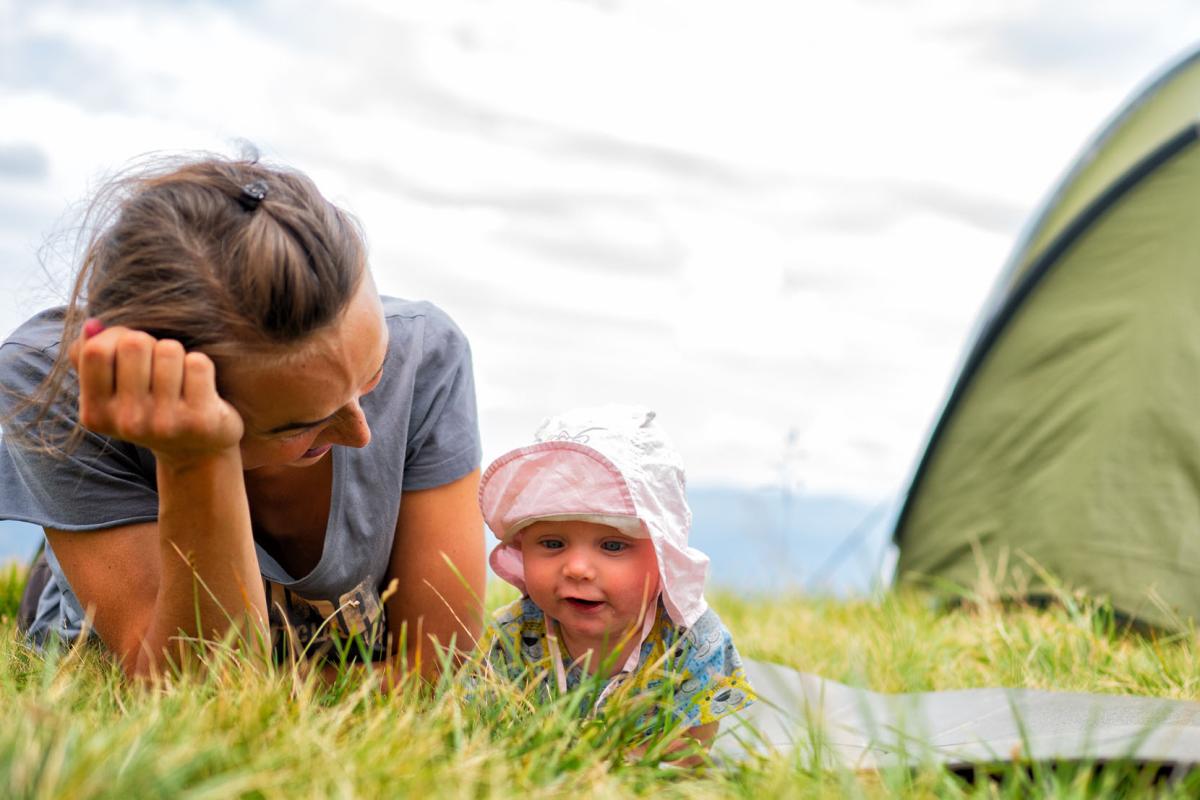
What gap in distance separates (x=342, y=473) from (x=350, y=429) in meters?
0.41

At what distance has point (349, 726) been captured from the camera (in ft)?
5.70

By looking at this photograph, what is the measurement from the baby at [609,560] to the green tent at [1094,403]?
2.11 m

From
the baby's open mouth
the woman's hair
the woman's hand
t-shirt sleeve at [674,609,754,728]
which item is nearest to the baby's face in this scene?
the baby's open mouth

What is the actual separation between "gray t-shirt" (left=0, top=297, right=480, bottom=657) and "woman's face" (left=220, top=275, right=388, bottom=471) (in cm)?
36

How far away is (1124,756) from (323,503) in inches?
66.1

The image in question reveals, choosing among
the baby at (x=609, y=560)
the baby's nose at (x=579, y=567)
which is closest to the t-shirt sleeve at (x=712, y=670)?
the baby at (x=609, y=560)

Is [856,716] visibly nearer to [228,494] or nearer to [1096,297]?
[228,494]

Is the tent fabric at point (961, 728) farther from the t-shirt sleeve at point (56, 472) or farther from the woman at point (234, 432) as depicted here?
the t-shirt sleeve at point (56, 472)

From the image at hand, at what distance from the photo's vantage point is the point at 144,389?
6.04 ft

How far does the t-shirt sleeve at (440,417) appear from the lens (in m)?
2.71

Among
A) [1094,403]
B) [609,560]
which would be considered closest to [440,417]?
[609,560]

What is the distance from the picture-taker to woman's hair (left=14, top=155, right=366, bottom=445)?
196 centimetres

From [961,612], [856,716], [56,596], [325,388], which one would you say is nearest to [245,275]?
[325,388]

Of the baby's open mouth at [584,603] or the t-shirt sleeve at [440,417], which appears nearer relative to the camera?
the baby's open mouth at [584,603]
